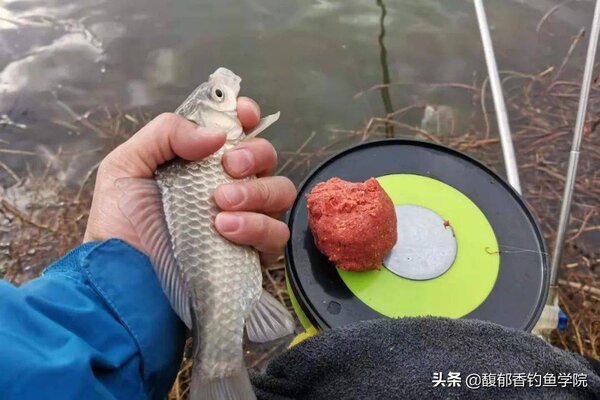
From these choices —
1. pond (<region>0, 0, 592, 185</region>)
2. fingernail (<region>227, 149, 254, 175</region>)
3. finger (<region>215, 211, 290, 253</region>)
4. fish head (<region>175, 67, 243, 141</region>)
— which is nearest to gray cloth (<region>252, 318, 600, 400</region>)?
finger (<region>215, 211, 290, 253</region>)

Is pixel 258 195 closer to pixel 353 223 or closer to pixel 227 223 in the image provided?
pixel 227 223

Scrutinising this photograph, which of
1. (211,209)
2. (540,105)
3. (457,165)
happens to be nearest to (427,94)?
(540,105)

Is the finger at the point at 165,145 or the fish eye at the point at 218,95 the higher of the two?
the fish eye at the point at 218,95

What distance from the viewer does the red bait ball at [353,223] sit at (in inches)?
65.2

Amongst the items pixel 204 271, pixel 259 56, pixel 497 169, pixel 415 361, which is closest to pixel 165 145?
pixel 204 271

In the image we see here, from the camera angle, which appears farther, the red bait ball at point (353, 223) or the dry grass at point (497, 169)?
the dry grass at point (497, 169)

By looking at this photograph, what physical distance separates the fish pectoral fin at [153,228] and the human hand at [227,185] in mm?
131

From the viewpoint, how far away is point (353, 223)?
1686 mm

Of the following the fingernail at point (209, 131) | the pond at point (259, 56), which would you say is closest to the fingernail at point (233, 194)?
the fingernail at point (209, 131)

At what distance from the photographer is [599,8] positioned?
2.19 metres

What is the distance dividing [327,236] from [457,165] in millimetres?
556

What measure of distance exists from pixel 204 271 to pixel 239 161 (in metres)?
0.31

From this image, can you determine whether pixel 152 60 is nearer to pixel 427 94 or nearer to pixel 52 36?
pixel 52 36

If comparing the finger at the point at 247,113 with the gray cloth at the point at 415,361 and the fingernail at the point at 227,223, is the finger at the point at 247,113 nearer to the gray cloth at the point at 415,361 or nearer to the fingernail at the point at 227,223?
the fingernail at the point at 227,223
